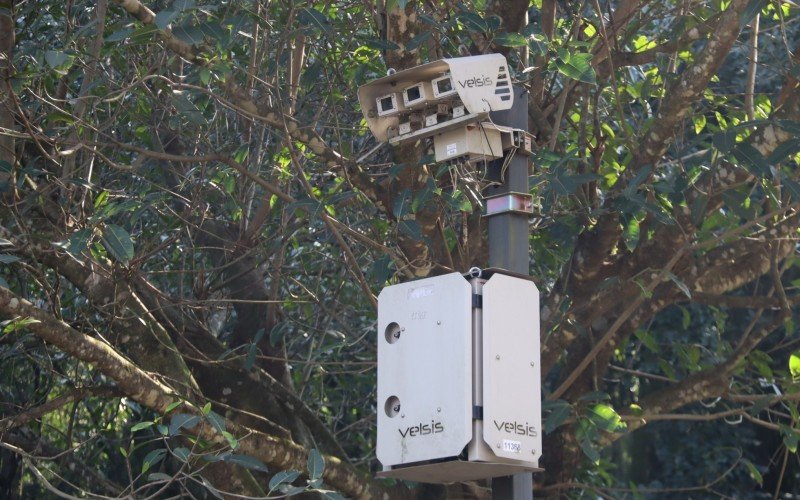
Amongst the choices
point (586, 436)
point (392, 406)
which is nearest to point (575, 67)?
point (586, 436)

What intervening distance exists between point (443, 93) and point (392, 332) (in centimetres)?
78

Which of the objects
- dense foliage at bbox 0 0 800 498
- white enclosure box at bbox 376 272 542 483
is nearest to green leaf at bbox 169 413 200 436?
dense foliage at bbox 0 0 800 498

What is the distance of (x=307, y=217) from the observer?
5.66 metres

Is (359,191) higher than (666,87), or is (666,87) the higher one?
(666,87)

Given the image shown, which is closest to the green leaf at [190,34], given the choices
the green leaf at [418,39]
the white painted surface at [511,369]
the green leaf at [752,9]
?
the green leaf at [418,39]

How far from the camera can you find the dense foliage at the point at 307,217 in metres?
4.77

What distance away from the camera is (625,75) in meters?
6.32

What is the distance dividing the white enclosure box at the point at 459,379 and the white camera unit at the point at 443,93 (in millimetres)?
572

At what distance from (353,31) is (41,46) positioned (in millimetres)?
1516

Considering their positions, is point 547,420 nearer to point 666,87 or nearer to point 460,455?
point 460,455

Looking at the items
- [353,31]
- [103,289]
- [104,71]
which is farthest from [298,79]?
[103,289]

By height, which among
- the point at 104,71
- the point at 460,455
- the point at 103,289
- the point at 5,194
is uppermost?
the point at 104,71

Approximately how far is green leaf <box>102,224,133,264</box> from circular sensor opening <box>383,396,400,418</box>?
151cm

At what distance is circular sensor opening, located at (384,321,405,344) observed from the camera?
3322 mm
